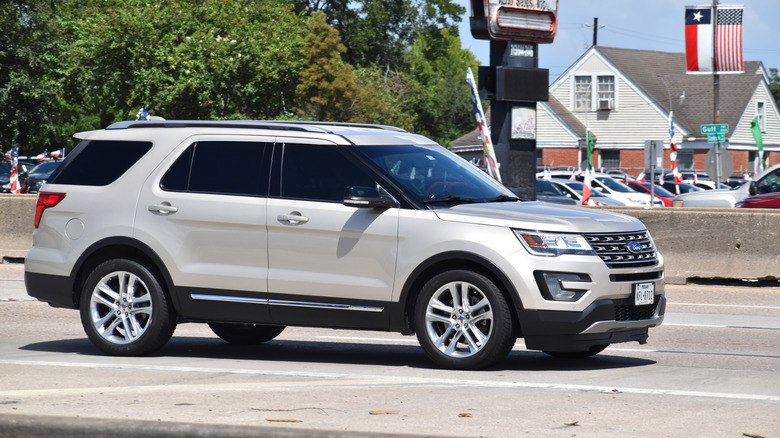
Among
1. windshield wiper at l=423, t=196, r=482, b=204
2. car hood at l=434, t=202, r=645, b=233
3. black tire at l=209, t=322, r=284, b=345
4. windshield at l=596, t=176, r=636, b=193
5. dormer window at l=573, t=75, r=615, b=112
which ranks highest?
dormer window at l=573, t=75, r=615, b=112

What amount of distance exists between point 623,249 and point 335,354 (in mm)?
2565

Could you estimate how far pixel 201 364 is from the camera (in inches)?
348

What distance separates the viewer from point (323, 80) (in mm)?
45156

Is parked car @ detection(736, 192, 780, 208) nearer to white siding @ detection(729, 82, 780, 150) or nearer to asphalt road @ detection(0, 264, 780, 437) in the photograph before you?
asphalt road @ detection(0, 264, 780, 437)

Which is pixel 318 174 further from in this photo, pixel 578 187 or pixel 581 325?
pixel 578 187

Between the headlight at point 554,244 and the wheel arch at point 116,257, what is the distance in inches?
110

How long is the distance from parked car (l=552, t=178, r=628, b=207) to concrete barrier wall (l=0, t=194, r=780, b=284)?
13368 millimetres

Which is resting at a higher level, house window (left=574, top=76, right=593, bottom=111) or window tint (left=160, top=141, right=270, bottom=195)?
house window (left=574, top=76, right=593, bottom=111)

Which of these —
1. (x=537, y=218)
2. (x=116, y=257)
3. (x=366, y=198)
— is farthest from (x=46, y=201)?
(x=537, y=218)

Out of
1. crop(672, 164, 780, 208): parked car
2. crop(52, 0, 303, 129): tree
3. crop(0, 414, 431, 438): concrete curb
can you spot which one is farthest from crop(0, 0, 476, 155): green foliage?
crop(0, 414, 431, 438): concrete curb

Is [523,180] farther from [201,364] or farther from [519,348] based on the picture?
[201,364]

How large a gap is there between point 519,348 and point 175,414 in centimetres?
425

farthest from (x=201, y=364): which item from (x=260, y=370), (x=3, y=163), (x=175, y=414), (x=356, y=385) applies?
(x=3, y=163)

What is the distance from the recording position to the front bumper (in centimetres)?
806
